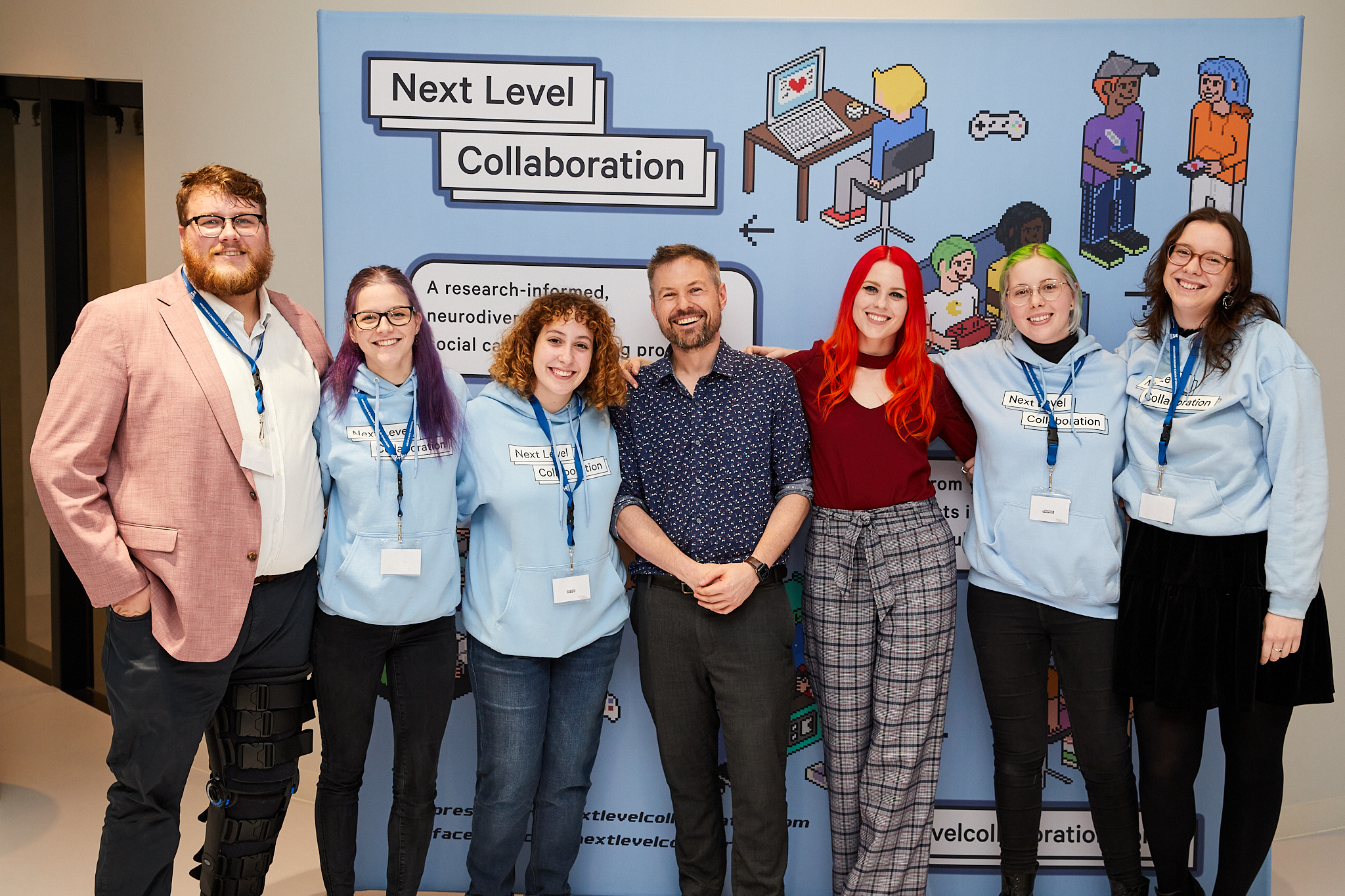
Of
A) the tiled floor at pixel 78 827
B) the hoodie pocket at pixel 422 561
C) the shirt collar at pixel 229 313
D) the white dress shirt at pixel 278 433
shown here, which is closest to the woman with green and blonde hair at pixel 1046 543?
the tiled floor at pixel 78 827

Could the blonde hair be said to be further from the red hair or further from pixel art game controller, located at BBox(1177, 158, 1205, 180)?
pixel art game controller, located at BBox(1177, 158, 1205, 180)

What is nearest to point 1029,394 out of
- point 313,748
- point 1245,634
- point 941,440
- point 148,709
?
point 941,440

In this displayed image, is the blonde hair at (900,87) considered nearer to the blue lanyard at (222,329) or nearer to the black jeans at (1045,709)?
the black jeans at (1045,709)

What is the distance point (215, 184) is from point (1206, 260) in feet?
8.21

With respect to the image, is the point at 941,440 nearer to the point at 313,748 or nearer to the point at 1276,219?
the point at 1276,219

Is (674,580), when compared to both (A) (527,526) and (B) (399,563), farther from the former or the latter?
(B) (399,563)

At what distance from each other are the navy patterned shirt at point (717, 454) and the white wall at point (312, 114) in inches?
63.6

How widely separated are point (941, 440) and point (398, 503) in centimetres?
169

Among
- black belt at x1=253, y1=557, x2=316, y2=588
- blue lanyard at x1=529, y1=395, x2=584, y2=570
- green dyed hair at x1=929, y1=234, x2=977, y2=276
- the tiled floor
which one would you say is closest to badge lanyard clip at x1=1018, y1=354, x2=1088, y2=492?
green dyed hair at x1=929, y1=234, x2=977, y2=276

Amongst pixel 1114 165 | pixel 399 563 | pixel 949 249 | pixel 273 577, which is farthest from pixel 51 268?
A: pixel 1114 165

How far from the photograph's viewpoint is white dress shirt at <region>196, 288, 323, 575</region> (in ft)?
6.79

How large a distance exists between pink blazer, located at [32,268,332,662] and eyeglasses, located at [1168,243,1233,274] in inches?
94.9

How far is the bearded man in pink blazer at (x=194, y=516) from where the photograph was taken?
195 cm

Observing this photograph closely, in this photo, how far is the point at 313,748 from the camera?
3.45 metres
